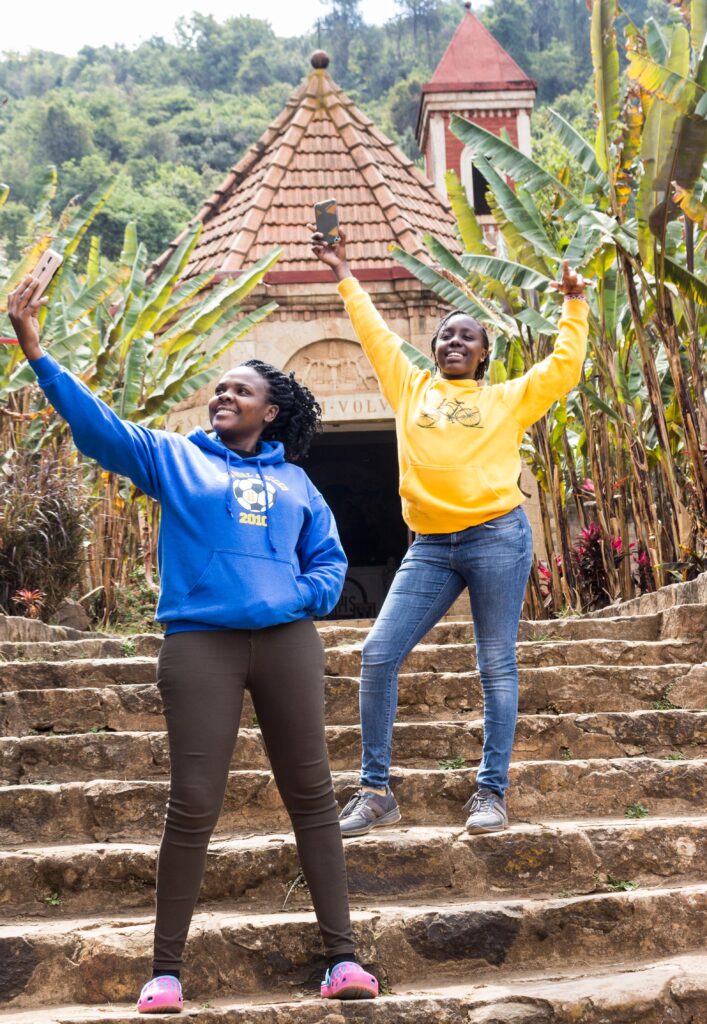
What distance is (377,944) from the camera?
3600 millimetres

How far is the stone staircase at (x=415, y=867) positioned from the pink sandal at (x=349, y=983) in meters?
0.04

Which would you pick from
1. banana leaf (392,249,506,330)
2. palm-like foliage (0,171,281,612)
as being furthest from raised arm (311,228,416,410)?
palm-like foliage (0,171,281,612)

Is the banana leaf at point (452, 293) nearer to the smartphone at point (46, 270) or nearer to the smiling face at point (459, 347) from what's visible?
the smiling face at point (459, 347)

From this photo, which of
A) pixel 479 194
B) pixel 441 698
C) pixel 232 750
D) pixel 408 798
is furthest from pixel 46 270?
pixel 479 194

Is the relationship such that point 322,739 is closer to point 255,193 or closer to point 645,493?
point 645,493

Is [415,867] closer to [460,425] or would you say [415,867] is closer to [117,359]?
[460,425]

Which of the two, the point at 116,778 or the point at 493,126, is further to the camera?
the point at 493,126

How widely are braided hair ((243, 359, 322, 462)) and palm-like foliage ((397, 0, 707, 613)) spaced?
387 cm

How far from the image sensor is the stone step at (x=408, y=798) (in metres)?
4.34

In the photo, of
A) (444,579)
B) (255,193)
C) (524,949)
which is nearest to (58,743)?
(444,579)

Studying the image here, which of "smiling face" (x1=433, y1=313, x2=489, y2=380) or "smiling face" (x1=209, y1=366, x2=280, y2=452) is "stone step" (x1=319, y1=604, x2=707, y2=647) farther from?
"smiling face" (x1=209, y1=366, x2=280, y2=452)

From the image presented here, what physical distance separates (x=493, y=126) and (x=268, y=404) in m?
22.9

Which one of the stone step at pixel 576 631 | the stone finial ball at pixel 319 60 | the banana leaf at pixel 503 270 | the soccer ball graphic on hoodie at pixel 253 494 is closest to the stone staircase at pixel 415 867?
the stone step at pixel 576 631

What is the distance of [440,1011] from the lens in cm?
324
